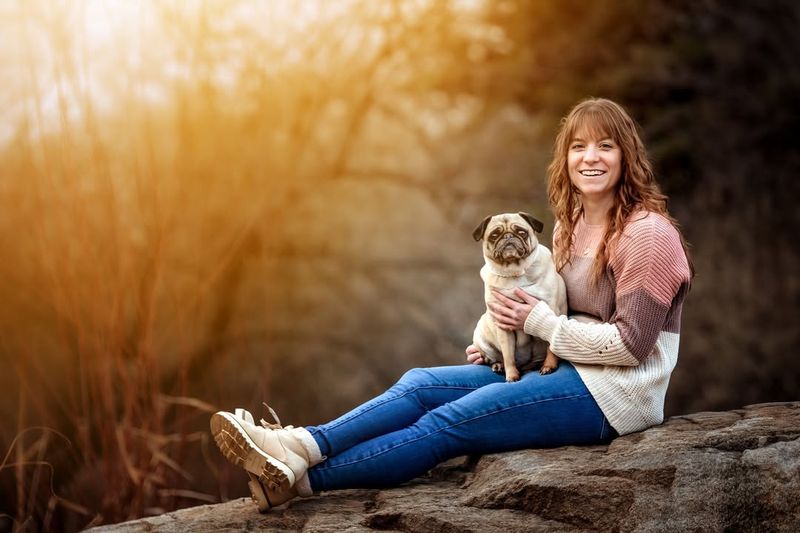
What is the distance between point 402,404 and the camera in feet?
8.73

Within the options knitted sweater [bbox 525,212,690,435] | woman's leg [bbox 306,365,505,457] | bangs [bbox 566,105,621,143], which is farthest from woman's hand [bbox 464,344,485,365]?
bangs [bbox 566,105,621,143]

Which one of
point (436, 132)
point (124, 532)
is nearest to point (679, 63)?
point (436, 132)

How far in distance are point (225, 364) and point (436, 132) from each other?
186cm

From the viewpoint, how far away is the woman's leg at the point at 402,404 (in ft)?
8.23

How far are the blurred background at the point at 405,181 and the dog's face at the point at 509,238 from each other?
95.9 inches

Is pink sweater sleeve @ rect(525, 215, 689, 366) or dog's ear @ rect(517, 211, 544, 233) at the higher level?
dog's ear @ rect(517, 211, 544, 233)

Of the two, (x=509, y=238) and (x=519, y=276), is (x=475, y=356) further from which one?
(x=509, y=238)

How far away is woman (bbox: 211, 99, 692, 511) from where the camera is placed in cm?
246

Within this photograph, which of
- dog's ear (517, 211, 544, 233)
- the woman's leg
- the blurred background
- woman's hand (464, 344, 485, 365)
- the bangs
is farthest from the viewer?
the blurred background

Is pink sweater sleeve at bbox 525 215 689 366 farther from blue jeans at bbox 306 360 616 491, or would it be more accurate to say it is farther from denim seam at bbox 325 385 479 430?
denim seam at bbox 325 385 479 430

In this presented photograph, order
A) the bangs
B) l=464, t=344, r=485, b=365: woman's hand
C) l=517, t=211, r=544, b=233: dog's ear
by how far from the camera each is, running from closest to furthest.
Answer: the bangs, l=517, t=211, r=544, b=233: dog's ear, l=464, t=344, r=485, b=365: woman's hand

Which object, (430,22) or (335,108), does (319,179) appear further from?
(430,22)

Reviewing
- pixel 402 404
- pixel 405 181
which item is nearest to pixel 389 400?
pixel 402 404

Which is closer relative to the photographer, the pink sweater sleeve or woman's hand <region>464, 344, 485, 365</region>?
the pink sweater sleeve
